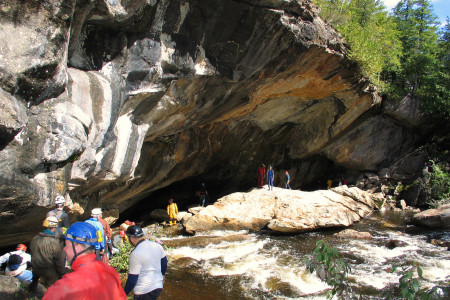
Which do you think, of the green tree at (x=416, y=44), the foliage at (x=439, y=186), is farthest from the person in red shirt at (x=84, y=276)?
the green tree at (x=416, y=44)

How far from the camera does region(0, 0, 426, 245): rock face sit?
5.28 metres

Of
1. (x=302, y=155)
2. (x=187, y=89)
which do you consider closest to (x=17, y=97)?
(x=187, y=89)

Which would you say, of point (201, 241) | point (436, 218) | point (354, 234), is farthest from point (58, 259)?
point (436, 218)

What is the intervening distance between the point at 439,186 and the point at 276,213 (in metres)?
10.1

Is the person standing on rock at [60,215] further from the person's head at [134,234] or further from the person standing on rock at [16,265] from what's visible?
the person's head at [134,234]

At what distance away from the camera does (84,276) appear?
2207 millimetres

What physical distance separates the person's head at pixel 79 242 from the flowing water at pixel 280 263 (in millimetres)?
4299

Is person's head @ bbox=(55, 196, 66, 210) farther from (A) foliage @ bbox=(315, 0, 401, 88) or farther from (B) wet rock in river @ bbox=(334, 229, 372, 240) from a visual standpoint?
(A) foliage @ bbox=(315, 0, 401, 88)

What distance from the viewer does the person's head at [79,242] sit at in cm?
257

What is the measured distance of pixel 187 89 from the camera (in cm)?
1018

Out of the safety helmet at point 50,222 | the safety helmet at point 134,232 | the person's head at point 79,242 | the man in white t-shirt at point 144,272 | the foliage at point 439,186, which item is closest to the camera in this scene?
the person's head at point 79,242

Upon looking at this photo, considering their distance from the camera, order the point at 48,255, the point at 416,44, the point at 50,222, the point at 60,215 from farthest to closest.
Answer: the point at 416,44
the point at 60,215
the point at 50,222
the point at 48,255

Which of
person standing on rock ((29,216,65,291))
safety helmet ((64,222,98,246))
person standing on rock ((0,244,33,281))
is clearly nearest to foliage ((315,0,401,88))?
person standing on rock ((29,216,65,291))

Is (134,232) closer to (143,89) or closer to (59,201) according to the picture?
(59,201)
